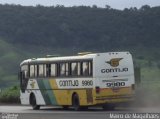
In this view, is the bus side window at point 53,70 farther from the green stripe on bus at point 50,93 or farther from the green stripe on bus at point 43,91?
the green stripe on bus at point 43,91

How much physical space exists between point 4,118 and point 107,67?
31.8ft

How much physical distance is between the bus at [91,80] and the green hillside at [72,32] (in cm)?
4719

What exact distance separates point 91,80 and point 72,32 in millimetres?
70214

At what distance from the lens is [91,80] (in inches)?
1410

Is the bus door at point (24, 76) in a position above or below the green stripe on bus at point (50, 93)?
above

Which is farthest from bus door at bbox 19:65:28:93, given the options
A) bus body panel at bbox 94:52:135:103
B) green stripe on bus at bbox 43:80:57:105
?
bus body panel at bbox 94:52:135:103

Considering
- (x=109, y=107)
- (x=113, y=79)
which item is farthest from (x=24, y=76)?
(x=113, y=79)

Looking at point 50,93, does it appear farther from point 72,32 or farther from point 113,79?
point 72,32

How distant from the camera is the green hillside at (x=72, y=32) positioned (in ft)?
314

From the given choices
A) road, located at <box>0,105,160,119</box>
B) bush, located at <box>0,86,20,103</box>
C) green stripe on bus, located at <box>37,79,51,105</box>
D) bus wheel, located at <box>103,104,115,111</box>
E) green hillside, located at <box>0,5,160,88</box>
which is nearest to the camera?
road, located at <box>0,105,160,119</box>

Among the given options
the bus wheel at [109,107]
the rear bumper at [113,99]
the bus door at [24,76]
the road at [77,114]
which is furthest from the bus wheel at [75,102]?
the bus door at [24,76]

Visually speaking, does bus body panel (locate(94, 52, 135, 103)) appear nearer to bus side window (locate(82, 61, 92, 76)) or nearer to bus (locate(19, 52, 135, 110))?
bus (locate(19, 52, 135, 110))

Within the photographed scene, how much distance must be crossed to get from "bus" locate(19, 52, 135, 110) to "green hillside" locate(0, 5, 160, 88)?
47192mm

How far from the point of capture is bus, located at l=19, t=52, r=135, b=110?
35.7m
